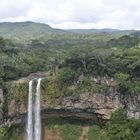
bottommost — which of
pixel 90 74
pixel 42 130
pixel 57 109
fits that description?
pixel 42 130

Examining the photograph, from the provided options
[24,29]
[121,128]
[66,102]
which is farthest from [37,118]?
[24,29]

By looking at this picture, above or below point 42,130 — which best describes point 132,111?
above

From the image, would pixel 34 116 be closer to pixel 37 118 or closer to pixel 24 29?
pixel 37 118

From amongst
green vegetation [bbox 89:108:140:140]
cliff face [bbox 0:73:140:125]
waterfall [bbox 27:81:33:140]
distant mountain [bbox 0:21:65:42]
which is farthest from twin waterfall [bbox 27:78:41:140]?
distant mountain [bbox 0:21:65:42]

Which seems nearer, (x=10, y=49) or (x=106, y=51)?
(x=106, y=51)

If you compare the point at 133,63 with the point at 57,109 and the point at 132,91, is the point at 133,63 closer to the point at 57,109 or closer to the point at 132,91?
the point at 132,91

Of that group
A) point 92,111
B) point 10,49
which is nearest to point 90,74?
point 92,111
